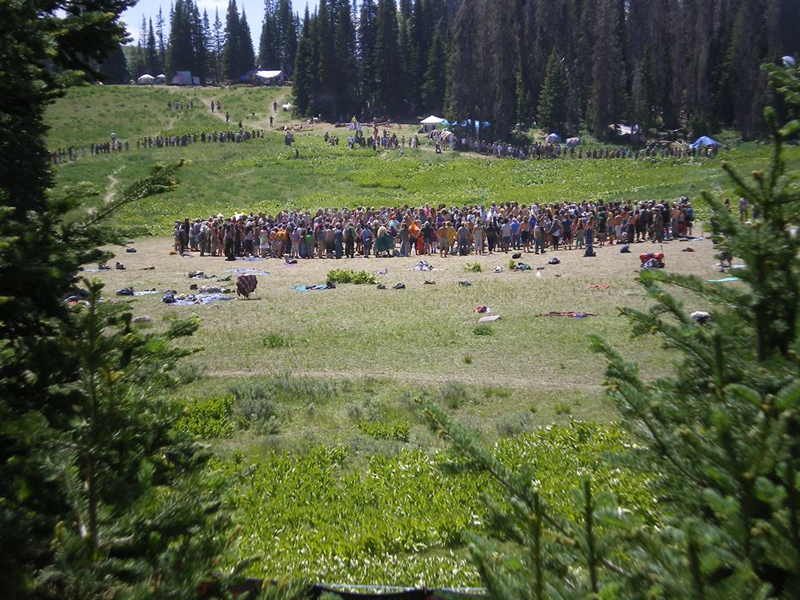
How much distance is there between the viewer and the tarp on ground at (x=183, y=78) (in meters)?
106

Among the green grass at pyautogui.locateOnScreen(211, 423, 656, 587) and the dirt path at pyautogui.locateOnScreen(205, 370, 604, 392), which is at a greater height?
the green grass at pyautogui.locateOnScreen(211, 423, 656, 587)

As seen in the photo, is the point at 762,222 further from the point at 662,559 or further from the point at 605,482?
the point at 605,482

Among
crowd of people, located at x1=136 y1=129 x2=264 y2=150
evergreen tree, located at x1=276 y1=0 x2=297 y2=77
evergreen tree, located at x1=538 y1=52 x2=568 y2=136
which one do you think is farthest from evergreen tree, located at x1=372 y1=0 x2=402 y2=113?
evergreen tree, located at x1=276 y1=0 x2=297 y2=77

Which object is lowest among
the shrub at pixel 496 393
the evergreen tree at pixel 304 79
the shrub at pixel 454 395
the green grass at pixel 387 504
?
the shrub at pixel 496 393

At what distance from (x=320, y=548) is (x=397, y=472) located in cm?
193

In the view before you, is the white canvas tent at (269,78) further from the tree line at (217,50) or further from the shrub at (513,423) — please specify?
the shrub at (513,423)

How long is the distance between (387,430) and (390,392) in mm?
2054

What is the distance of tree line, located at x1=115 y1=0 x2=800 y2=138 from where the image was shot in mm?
65062

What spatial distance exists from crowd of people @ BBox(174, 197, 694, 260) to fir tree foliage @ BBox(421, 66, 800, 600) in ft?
83.2

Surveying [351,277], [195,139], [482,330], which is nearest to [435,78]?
[195,139]

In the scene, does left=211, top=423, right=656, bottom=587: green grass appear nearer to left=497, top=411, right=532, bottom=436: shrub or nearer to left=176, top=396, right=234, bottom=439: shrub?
left=497, top=411, right=532, bottom=436: shrub

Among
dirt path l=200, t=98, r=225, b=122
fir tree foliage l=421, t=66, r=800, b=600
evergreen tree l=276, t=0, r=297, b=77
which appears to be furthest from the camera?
evergreen tree l=276, t=0, r=297, b=77

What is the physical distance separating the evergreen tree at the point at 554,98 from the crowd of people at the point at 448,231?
Result: 38.8 m

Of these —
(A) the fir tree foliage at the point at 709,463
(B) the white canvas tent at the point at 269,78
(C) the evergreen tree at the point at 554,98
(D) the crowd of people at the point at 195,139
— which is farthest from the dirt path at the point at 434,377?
(B) the white canvas tent at the point at 269,78
